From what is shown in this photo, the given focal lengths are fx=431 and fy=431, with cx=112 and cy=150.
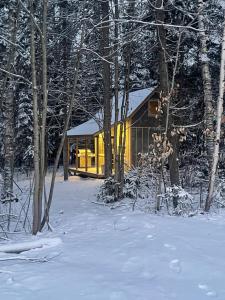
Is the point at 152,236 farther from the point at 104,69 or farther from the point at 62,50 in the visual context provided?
the point at 62,50

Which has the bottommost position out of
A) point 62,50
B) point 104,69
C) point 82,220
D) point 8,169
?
point 82,220

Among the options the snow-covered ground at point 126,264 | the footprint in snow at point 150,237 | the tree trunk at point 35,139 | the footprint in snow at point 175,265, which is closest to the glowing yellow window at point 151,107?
the snow-covered ground at point 126,264

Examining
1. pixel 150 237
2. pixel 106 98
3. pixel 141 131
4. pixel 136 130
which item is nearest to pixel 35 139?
pixel 150 237

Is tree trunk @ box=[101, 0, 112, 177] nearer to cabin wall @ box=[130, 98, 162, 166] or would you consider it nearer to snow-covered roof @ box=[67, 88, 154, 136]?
snow-covered roof @ box=[67, 88, 154, 136]

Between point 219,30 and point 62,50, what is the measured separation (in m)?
8.61

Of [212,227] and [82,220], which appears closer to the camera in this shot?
[212,227]

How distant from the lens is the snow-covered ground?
408 centimetres

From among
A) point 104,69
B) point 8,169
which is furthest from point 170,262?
point 104,69

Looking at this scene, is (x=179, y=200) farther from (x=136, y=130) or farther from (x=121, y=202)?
(x=136, y=130)

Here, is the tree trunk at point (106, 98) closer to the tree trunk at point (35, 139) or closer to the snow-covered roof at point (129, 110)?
the tree trunk at point (35, 139)

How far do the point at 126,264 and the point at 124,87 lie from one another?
9.25 meters

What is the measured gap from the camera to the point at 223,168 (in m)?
14.5

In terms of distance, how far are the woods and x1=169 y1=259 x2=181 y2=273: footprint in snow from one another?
10.4 ft

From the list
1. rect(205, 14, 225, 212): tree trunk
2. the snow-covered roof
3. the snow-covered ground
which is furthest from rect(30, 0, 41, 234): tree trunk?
the snow-covered roof
